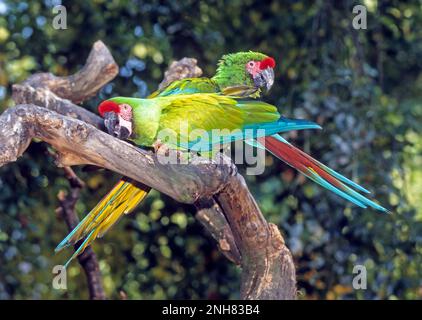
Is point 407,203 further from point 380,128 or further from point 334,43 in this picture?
point 334,43

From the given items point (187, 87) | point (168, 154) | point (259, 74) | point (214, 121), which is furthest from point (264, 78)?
point (168, 154)

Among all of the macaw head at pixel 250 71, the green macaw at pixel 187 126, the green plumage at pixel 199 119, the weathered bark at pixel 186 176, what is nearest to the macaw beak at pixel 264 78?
the macaw head at pixel 250 71

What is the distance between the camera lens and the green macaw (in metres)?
1.64

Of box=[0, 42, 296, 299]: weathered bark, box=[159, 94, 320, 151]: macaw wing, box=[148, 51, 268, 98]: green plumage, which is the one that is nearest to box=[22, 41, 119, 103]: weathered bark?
box=[0, 42, 296, 299]: weathered bark

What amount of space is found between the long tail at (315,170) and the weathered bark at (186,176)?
0.17 metres

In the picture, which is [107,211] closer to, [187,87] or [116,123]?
[116,123]

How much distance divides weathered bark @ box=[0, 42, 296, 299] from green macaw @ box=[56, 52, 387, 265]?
2.5 inches

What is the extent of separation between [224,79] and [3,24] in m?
0.97

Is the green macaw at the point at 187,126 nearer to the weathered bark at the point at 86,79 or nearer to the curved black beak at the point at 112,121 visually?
the curved black beak at the point at 112,121

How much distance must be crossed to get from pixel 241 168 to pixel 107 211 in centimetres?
81

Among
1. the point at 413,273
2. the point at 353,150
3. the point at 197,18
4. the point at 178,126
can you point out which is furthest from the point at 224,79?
the point at 413,273

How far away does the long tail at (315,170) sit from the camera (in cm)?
183

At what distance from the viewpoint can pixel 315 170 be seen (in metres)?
1.84

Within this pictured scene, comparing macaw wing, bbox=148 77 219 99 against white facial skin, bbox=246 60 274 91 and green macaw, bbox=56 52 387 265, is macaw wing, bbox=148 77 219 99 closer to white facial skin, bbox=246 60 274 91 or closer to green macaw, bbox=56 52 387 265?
green macaw, bbox=56 52 387 265
